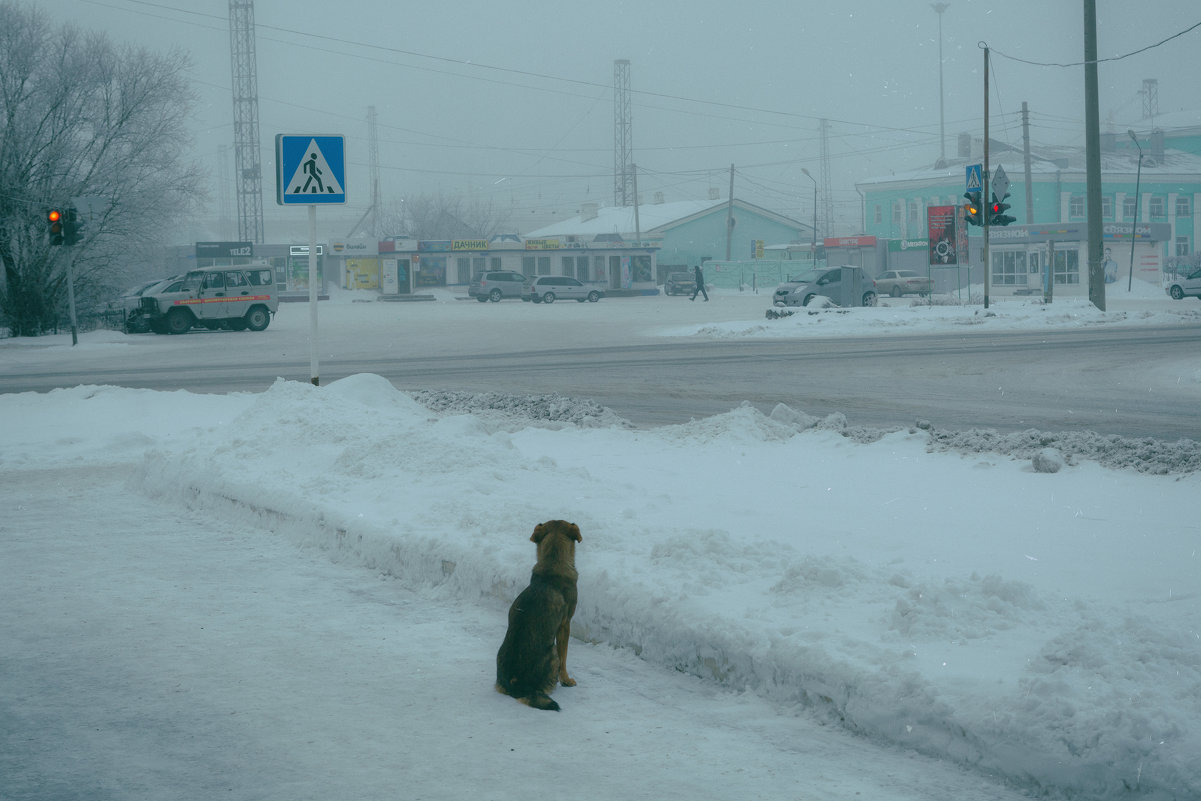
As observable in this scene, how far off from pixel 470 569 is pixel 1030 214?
67728 mm

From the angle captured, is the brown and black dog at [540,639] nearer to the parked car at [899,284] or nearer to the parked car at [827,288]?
the parked car at [827,288]

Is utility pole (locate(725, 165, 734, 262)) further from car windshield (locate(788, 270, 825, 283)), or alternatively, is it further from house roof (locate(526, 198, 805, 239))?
car windshield (locate(788, 270, 825, 283))

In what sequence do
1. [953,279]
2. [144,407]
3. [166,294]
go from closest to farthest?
[144,407]
[166,294]
[953,279]

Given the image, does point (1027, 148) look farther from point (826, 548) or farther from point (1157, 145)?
point (826, 548)

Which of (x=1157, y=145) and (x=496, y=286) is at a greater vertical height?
(x=1157, y=145)

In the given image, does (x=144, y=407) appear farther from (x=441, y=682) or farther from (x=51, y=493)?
(x=441, y=682)

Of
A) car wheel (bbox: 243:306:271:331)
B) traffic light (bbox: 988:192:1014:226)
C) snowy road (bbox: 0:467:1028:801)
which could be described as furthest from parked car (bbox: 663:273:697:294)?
snowy road (bbox: 0:467:1028:801)

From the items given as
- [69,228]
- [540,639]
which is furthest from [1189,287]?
[540,639]

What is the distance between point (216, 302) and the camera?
34.4 m

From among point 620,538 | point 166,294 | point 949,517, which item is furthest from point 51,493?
point 166,294

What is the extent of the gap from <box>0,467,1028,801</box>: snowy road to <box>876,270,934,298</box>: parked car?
55.8 metres

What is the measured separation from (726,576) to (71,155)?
33.5m

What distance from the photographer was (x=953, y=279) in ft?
217

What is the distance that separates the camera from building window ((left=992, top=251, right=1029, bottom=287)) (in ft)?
206
